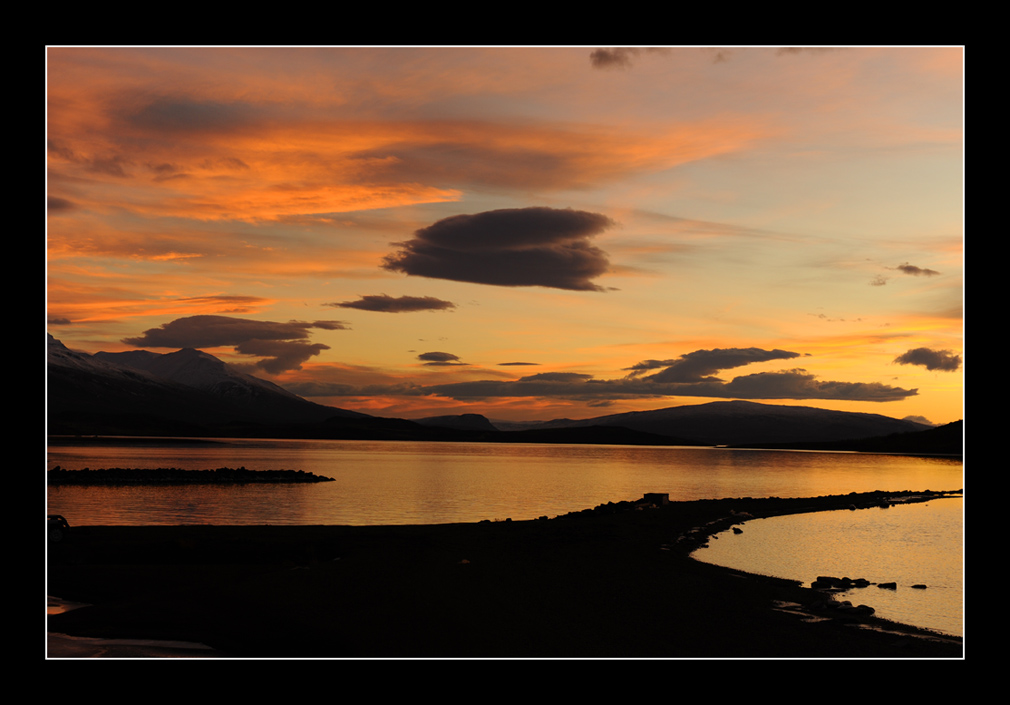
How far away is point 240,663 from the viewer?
12.1 m

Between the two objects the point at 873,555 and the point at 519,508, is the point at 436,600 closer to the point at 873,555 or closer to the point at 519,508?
the point at 873,555

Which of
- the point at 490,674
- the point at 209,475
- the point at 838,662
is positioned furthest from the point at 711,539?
the point at 209,475

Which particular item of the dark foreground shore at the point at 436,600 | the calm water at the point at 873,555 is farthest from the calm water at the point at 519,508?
the dark foreground shore at the point at 436,600

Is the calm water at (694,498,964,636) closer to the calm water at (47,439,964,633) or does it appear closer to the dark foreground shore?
the calm water at (47,439,964,633)

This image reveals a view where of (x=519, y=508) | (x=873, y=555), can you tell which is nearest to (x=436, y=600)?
(x=873, y=555)

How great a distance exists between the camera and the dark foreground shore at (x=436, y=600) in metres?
16.4

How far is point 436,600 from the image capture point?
20031 mm

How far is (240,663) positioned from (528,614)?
863cm

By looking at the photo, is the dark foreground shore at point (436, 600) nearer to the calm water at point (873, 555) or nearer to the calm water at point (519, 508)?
the calm water at point (873, 555)

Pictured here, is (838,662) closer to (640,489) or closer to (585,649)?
(585,649)

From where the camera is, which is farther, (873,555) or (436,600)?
(873,555)

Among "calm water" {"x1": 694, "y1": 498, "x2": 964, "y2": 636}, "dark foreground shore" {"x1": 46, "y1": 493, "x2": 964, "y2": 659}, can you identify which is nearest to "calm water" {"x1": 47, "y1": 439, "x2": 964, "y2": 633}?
"calm water" {"x1": 694, "y1": 498, "x2": 964, "y2": 636}

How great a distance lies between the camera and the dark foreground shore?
16375mm
